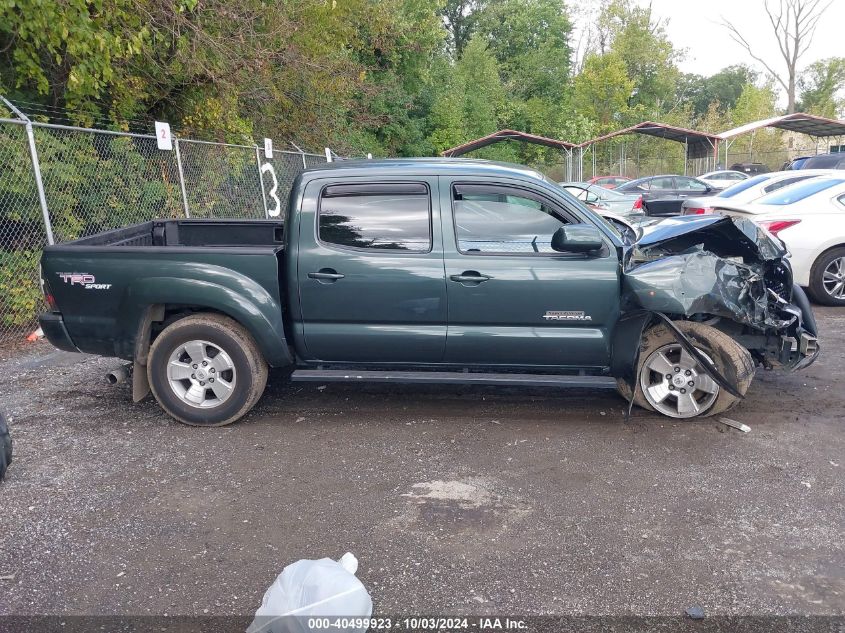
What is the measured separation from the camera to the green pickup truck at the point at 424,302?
4.79 metres

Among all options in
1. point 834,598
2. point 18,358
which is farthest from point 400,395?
point 18,358

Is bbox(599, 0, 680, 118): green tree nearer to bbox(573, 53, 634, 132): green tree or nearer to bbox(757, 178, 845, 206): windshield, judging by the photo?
bbox(573, 53, 634, 132): green tree

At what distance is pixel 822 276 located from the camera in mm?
8617

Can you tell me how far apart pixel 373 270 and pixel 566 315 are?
4.52ft

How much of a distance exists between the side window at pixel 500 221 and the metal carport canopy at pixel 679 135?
24.8 metres

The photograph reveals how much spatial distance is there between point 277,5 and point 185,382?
10.6m

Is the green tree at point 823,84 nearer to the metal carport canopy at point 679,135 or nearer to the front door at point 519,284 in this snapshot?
the metal carport canopy at point 679,135

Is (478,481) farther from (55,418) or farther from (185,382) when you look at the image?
(55,418)

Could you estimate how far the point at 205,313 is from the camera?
5062 mm

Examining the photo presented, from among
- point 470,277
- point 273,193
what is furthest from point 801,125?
point 470,277

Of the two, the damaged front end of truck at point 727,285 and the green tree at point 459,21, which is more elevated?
the green tree at point 459,21

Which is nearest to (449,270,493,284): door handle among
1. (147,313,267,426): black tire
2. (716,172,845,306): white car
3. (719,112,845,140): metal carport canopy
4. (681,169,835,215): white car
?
(147,313,267,426): black tire

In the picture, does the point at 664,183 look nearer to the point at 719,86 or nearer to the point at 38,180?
the point at 38,180

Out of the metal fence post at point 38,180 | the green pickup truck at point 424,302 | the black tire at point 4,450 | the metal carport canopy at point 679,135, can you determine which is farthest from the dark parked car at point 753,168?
the black tire at point 4,450
